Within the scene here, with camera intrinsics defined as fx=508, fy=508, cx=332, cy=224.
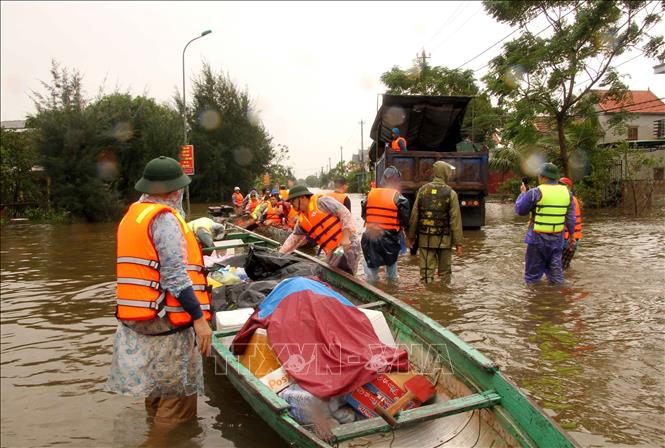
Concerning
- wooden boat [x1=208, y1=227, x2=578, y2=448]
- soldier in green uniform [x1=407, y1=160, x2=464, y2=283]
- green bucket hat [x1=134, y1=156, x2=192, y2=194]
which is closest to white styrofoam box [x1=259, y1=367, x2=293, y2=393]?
wooden boat [x1=208, y1=227, x2=578, y2=448]

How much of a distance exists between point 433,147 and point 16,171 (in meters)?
20.0

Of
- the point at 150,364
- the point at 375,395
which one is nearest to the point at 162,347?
the point at 150,364

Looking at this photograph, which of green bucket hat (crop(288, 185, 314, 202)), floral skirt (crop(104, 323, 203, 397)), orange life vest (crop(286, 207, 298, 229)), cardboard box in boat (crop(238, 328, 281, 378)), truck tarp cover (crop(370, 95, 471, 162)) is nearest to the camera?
floral skirt (crop(104, 323, 203, 397))

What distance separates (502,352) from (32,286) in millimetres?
7933

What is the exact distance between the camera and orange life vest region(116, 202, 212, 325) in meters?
2.95

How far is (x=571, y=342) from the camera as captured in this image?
5.13m

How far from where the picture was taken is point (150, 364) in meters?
3.06

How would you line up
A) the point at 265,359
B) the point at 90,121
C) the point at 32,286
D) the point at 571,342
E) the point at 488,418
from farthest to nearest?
the point at 90,121, the point at 32,286, the point at 571,342, the point at 265,359, the point at 488,418

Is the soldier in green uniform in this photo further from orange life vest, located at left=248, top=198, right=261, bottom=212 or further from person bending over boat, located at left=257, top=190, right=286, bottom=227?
orange life vest, located at left=248, top=198, right=261, bottom=212

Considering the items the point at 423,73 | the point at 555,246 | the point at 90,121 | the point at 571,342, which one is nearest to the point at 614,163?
the point at 423,73

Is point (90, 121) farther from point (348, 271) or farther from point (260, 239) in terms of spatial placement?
point (348, 271)

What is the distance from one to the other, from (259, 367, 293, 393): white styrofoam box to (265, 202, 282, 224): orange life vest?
39.7ft

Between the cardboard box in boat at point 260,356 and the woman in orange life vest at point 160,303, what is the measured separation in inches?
19.4

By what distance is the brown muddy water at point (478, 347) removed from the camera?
374 cm
